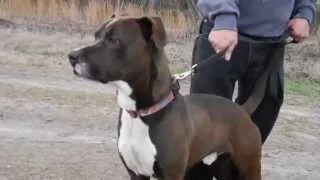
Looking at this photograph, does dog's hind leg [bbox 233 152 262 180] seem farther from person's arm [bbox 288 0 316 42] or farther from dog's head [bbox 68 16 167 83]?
dog's head [bbox 68 16 167 83]

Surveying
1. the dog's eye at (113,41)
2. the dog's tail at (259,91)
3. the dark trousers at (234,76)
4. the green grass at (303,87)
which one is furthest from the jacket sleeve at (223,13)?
the green grass at (303,87)

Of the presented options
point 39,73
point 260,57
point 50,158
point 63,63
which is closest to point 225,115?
point 260,57

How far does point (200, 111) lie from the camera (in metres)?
4.54

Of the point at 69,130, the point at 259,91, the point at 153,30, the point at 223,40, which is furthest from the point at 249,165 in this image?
the point at 69,130

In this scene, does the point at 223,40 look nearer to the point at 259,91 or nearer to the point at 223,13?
the point at 223,13

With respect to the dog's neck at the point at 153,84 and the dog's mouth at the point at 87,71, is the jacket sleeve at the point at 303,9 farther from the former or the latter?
the dog's mouth at the point at 87,71

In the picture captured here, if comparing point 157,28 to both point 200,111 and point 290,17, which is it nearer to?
point 200,111

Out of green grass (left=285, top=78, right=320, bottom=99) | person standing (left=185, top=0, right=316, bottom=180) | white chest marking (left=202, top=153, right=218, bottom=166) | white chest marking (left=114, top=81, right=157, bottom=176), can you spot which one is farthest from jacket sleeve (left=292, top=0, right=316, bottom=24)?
green grass (left=285, top=78, right=320, bottom=99)

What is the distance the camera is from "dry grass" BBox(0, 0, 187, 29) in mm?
14820

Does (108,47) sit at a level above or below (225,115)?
above

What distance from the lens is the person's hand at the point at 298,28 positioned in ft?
16.1

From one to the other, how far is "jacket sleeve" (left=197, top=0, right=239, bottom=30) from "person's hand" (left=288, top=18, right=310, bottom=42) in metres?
0.51

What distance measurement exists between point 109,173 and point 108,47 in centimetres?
276

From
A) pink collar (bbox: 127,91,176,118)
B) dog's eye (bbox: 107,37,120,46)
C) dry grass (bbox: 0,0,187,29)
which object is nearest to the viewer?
dog's eye (bbox: 107,37,120,46)
